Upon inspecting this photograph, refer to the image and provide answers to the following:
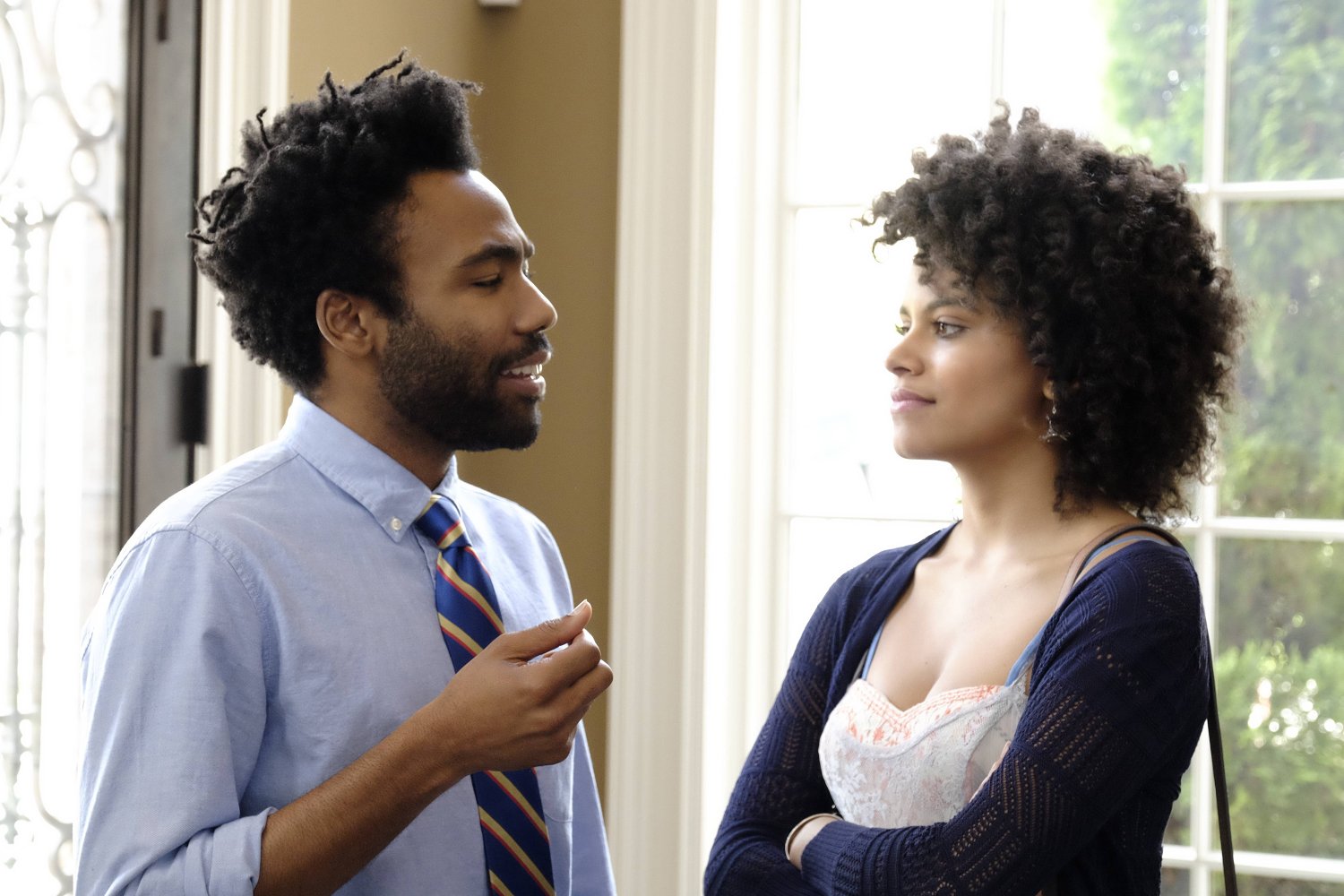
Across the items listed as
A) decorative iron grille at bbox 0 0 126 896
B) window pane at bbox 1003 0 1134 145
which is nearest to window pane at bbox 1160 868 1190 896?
window pane at bbox 1003 0 1134 145

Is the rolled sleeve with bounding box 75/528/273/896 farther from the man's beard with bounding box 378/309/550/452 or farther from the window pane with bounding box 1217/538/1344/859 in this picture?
the window pane with bounding box 1217/538/1344/859

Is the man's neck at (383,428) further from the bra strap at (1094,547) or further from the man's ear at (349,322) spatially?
the bra strap at (1094,547)

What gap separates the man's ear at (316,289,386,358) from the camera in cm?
140

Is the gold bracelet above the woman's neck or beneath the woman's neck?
beneath

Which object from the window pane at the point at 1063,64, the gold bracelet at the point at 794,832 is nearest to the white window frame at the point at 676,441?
the window pane at the point at 1063,64

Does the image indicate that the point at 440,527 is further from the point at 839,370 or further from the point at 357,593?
the point at 839,370

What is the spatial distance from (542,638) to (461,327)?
0.39 metres

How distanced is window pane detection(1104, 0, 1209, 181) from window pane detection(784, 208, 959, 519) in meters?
0.47

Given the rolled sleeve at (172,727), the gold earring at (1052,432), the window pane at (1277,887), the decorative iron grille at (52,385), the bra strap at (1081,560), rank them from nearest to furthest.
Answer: the rolled sleeve at (172,727) < the bra strap at (1081,560) < the gold earring at (1052,432) < the decorative iron grille at (52,385) < the window pane at (1277,887)

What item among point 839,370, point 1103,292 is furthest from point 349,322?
point 839,370

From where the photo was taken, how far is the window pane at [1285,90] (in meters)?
2.25

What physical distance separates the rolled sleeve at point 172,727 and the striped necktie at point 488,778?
0.68ft

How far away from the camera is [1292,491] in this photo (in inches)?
88.7

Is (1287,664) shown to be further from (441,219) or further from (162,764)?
(162,764)
